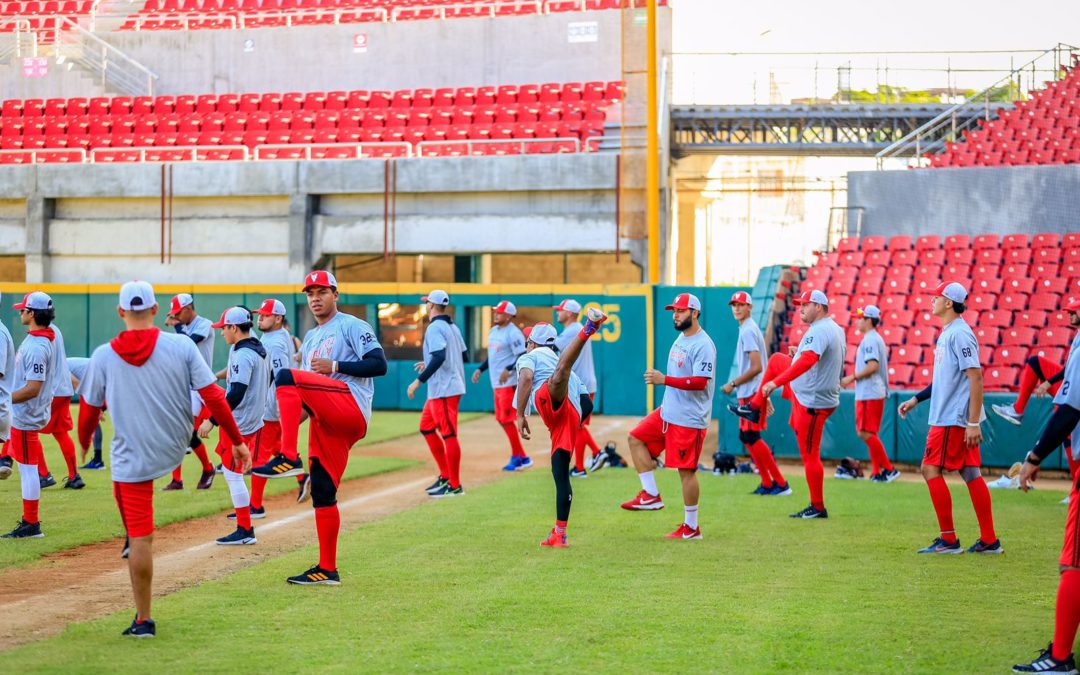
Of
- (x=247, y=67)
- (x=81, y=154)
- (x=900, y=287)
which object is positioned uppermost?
(x=247, y=67)

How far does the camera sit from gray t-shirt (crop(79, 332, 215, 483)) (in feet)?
22.9

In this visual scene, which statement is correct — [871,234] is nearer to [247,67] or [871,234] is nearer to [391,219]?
[391,219]

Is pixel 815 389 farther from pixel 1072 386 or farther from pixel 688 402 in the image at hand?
pixel 1072 386

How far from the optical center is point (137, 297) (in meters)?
6.96

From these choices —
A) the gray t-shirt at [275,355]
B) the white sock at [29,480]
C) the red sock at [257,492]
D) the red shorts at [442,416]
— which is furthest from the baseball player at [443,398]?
the white sock at [29,480]

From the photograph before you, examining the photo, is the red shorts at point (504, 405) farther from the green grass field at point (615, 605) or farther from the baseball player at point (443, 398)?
the green grass field at point (615, 605)

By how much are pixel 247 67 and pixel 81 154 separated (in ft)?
21.8

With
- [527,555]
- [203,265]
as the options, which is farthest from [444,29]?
[527,555]

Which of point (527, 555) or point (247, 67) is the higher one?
point (247, 67)

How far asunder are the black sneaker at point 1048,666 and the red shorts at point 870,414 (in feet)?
30.2

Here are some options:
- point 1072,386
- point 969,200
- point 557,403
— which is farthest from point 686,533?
point 969,200

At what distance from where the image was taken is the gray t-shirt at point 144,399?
6969 mm

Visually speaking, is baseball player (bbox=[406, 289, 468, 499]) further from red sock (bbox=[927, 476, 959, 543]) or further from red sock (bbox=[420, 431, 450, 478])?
red sock (bbox=[927, 476, 959, 543])

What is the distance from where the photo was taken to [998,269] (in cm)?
1962
